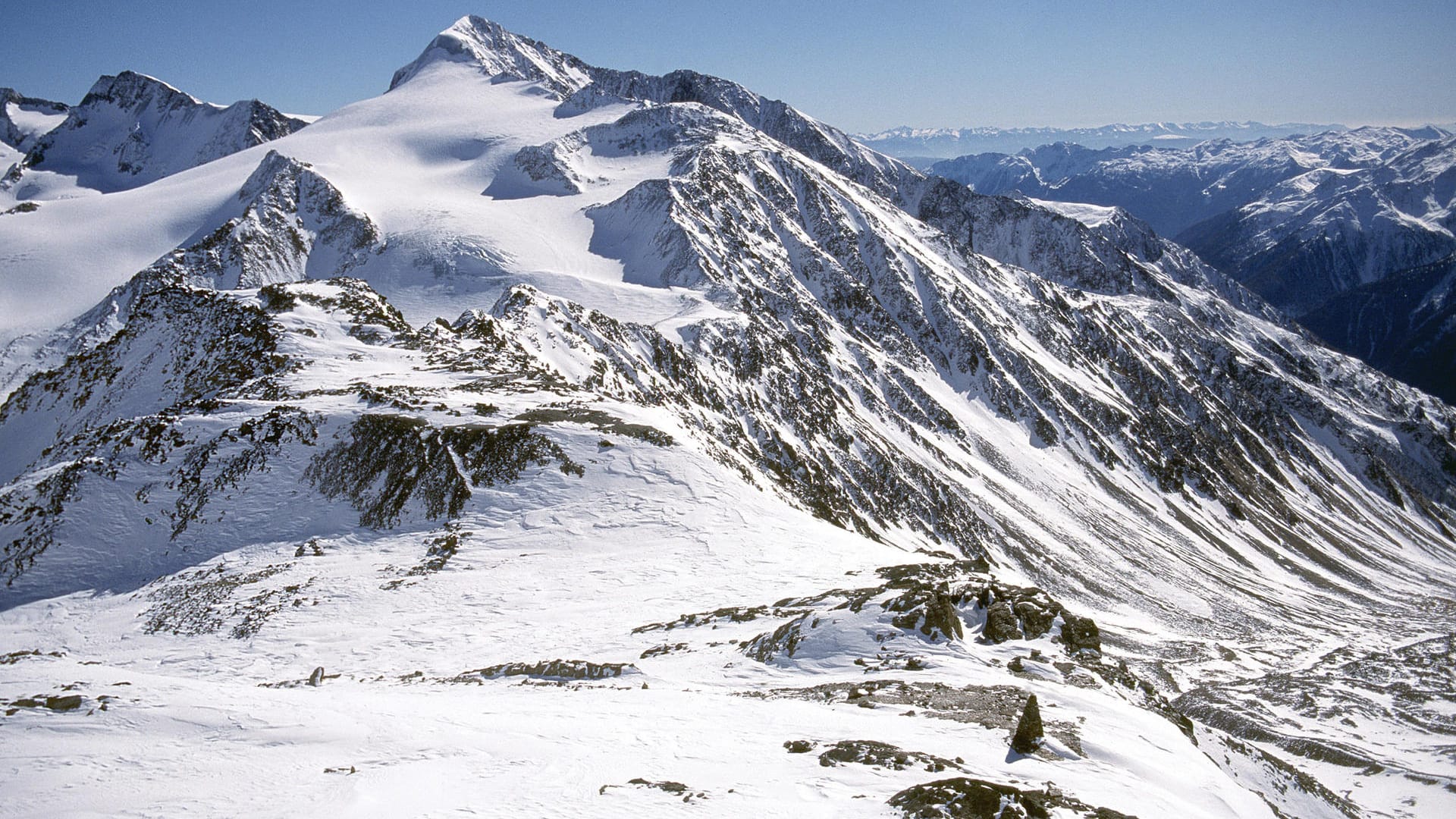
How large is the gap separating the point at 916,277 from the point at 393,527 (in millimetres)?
146452

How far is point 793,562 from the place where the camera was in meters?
37.7

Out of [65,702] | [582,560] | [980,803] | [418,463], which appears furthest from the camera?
[418,463]

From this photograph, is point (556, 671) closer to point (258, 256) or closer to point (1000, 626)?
point (1000, 626)

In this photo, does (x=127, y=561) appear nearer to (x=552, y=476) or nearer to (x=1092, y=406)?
(x=552, y=476)

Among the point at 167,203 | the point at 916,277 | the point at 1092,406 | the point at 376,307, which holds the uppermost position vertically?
the point at 167,203

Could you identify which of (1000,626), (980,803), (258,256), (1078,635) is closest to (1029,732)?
(980,803)

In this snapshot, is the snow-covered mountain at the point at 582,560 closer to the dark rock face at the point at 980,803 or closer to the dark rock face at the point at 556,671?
the dark rock face at the point at 980,803

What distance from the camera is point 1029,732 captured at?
59.5 feet

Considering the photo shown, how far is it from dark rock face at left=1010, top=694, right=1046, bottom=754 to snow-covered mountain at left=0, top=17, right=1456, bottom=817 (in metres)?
0.23

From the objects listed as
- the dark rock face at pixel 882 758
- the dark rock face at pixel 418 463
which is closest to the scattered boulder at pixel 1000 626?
the dark rock face at pixel 882 758

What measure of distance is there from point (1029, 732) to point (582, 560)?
2494 centimetres

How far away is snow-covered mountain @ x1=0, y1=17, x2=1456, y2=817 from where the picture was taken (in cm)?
1823

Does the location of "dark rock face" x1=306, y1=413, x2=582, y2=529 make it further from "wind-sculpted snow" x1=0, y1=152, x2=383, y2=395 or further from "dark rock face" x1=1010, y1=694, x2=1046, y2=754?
"wind-sculpted snow" x1=0, y1=152, x2=383, y2=395

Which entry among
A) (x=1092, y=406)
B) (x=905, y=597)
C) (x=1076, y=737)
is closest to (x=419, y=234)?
(x=905, y=597)
